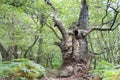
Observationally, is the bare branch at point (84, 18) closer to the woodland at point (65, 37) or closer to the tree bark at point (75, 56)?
the woodland at point (65, 37)

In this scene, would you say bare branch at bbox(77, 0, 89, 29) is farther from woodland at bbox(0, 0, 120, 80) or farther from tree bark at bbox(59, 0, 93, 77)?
tree bark at bbox(59, 0, 93, 77)

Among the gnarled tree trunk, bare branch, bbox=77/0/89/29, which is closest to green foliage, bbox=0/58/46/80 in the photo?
the gnarled tree trunk

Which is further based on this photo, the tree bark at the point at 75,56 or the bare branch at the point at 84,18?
the bare branch at the point at 84,18

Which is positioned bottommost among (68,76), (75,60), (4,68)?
(68,76)

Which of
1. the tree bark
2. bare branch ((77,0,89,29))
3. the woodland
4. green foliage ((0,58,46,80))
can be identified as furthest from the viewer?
bare branch ((77,0,89,29))

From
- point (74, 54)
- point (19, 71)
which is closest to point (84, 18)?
point (74, 54)

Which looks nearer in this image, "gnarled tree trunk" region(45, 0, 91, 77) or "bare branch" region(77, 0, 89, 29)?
"gnarled tree trunk" region(45, 0, 91, 77)

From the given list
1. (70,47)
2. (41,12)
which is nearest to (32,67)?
(70,47)

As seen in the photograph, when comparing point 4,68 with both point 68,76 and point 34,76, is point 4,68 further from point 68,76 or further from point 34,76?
point 68,76

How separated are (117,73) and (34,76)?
2799mm

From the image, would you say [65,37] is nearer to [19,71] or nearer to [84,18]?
[84,18]

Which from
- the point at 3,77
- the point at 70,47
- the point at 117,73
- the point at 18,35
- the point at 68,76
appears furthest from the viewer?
the point at 18,35

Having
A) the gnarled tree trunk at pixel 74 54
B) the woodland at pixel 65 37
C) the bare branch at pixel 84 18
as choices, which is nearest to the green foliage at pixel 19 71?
the woodland at pixel 65 37

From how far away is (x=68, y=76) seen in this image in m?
9.23
